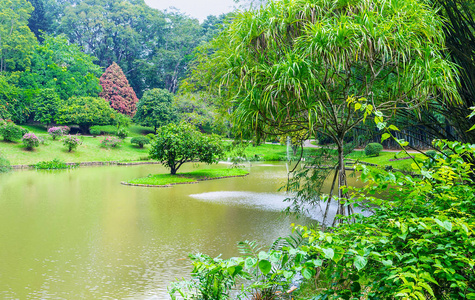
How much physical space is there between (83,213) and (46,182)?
5.56 meters

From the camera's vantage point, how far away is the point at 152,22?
145 ft

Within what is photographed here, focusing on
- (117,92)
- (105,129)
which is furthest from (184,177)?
(117,92)

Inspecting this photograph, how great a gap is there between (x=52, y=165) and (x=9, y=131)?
13.9ft

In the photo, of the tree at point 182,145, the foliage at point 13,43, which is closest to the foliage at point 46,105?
the foliage at point 13,43

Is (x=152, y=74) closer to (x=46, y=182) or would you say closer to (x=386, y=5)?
(x=46, y=182)

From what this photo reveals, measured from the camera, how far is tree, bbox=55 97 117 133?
25297mm

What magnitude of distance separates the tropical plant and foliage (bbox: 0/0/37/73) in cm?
1317

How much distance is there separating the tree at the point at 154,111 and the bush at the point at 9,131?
35.1ft

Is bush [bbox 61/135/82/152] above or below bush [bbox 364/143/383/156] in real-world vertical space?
above

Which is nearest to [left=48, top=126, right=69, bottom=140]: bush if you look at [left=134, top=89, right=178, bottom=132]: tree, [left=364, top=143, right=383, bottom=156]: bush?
[left=134, top=89, right=178, bottom=132]: tree

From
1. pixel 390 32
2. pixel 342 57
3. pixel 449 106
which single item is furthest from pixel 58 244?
pixel 449 106

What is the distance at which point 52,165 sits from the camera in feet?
55.7

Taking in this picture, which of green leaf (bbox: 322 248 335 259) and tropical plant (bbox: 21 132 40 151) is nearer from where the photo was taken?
green leaf (bbox: 322 248 335 259)

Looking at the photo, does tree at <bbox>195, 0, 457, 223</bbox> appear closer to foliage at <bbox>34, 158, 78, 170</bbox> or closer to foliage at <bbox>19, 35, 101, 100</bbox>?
foliage at <bbox>34, 158, 78, 170</bbox>
